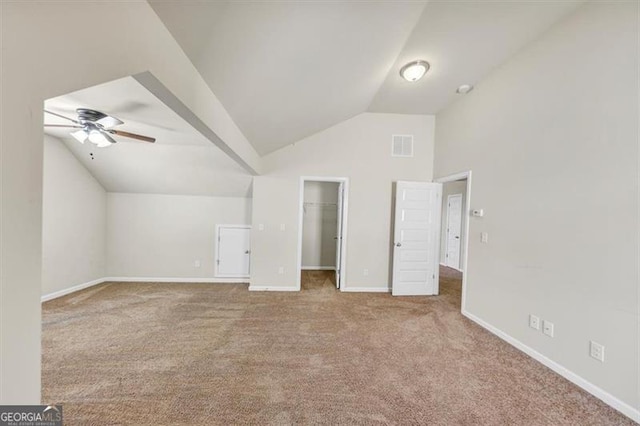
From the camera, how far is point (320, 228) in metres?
6.03

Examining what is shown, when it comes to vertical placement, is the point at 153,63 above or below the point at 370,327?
above

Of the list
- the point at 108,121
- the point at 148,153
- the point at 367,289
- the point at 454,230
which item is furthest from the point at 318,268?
the point at 108,121

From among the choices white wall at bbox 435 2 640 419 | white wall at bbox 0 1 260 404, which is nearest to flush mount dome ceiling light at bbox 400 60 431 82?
white wall at bbox 435 2 640 419

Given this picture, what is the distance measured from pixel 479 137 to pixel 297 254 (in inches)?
127

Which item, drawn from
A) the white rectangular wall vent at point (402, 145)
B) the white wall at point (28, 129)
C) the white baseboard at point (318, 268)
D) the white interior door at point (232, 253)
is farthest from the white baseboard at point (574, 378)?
Result: the white interior door at point (232, 253)

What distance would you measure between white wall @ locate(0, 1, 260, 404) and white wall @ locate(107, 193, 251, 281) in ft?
13.1

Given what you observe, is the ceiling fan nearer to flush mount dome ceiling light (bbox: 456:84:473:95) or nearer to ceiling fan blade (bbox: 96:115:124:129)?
ceiling fan blade (bbox: 96:115:124:129)

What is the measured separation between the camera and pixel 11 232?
1.97ft

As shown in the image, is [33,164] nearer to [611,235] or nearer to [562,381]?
[611,235]

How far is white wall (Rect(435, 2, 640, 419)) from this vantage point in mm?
1829

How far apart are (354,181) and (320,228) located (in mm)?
2077

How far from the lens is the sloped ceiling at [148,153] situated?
7.14 feet

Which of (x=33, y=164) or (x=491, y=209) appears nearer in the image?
(x=33, y=164)

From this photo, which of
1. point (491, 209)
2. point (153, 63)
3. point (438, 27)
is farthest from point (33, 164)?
point (491, 209)
